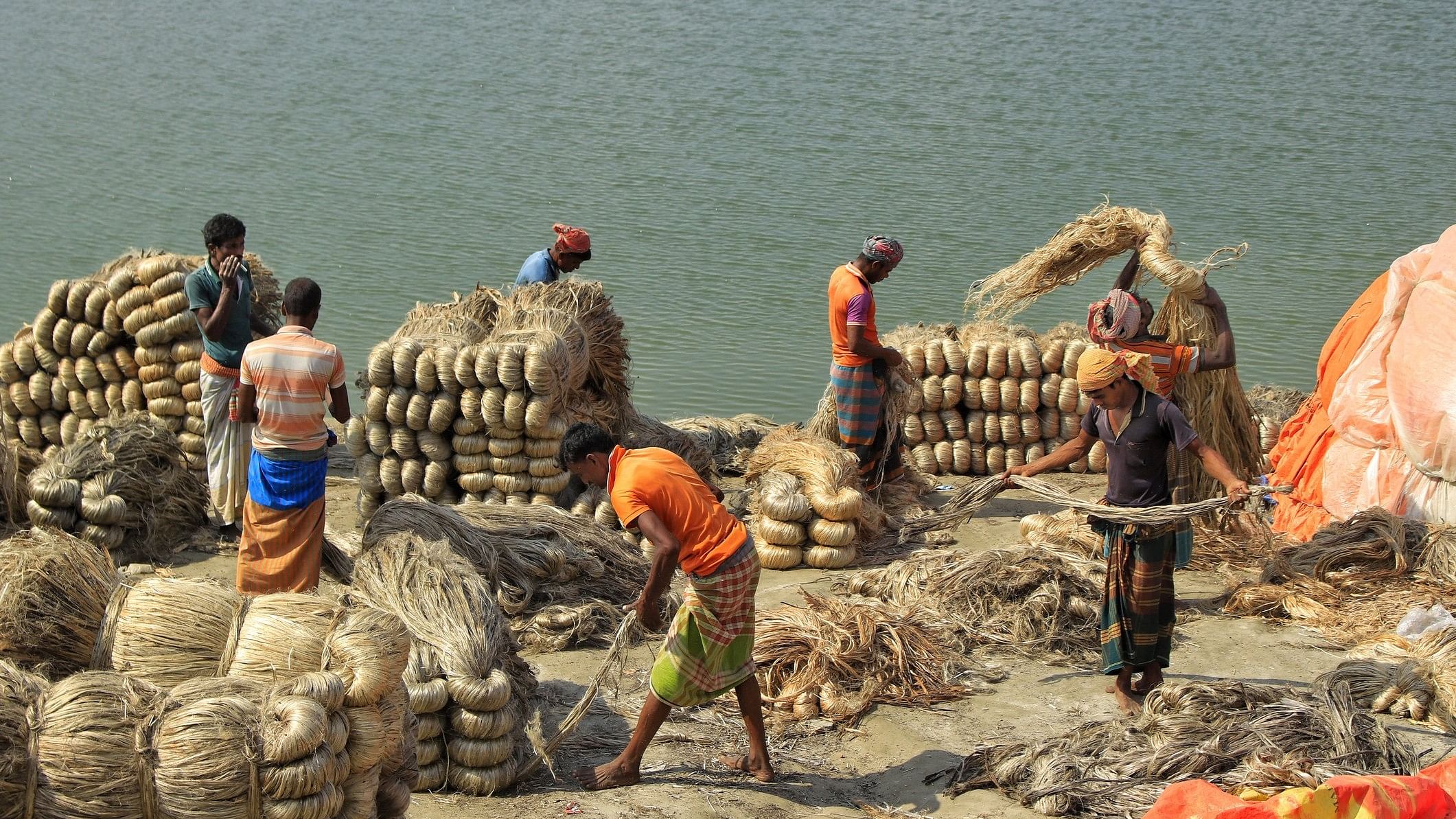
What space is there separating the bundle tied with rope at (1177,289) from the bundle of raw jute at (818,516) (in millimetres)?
1804

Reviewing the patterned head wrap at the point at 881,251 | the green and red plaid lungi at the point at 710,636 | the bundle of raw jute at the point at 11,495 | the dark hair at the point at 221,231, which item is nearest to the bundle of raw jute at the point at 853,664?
the green and red plaid lungi at the point at 710,636

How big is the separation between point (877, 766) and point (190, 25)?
27.3 meters

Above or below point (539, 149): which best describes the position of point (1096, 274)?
below

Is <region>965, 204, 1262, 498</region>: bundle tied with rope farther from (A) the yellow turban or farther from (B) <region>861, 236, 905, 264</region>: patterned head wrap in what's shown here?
(A) the yellow turban

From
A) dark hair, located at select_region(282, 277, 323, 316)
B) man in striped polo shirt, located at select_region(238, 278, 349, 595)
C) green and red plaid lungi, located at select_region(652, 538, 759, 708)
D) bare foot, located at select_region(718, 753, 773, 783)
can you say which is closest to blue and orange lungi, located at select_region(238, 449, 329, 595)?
man in striped polo shirt, located at select_region(238, 278, 349, 595)

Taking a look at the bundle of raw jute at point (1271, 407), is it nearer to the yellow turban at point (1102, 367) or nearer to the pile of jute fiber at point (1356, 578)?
the pile of jute fiber at point (1356, 578)

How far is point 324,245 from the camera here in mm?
16312

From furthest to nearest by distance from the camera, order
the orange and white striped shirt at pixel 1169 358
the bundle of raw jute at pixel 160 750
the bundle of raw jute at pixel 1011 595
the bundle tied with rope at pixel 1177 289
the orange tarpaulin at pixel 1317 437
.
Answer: the orange tarpaulin at pixel 1317 437 < the bundle tied with rope at pixel 1177 289 < the orange and white striped shirt at pixel 1169 358 < the bundle of raw jute at pixel 1011 595 < the bundle of raw jute at pixel 160 750

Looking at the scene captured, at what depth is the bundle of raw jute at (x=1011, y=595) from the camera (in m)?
6.99

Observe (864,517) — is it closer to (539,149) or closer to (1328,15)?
(539,149)

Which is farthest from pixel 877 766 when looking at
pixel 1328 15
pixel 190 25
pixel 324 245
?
pixel 190 25

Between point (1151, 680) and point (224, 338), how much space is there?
17.2 ft

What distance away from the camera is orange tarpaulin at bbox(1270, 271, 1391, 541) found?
871cm

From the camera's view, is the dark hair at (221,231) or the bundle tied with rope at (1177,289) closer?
the dark hair at (221,231)
